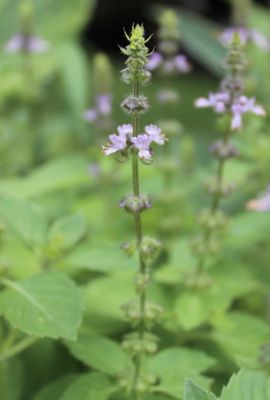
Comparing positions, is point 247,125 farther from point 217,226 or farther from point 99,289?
point 99,289

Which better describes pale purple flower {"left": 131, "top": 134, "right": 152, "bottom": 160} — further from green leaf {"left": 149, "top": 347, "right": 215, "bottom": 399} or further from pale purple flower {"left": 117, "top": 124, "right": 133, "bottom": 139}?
green leaf {"left": 149, "top": 347, "right": 215, "bottom": 399}

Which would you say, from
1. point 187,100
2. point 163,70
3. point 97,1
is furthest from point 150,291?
point 97,1

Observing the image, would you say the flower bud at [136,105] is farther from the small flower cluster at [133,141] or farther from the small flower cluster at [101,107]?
the small flower cluster at [101,107]

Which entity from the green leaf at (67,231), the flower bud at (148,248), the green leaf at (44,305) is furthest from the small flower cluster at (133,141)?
the green leaf at (67,231)

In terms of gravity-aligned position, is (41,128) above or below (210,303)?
above

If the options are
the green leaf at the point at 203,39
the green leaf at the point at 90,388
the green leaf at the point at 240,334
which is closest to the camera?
the green leaf at the point at 90,388
